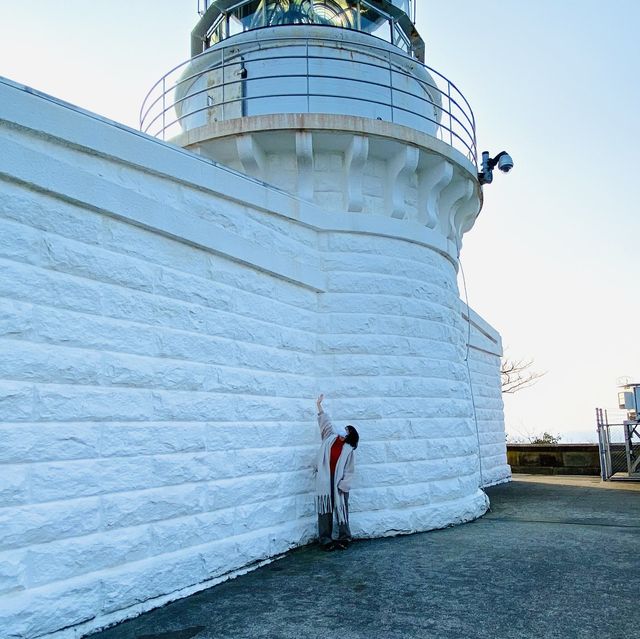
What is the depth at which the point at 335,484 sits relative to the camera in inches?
253

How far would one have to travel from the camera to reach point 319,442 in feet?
22.6

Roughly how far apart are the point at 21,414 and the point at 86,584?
4.21 feet

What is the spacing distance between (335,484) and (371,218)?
338 cm

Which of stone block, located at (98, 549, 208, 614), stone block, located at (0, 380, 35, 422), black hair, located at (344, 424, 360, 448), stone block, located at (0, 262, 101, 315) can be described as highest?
stone block, located at (0, 262, 101, 315)

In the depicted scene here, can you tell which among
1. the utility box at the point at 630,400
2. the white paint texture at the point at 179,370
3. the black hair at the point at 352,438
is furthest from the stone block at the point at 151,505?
the utility box at the point at 630,400

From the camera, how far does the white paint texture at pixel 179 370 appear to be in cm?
409

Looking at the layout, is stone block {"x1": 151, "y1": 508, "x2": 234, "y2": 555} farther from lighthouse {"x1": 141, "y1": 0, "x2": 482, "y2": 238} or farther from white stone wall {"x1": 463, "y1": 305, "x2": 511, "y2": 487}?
white stone wall {"x1": 463, "y1": 305, "x2": 511, "y2": 487}

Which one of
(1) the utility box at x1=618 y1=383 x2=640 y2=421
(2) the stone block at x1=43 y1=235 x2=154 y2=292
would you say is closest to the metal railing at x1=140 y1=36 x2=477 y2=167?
(2) the stone block at x1=43 y1=235 x2=154 y2=292

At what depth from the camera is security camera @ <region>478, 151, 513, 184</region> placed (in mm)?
9070

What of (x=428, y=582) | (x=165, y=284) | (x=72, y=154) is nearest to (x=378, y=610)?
(x=428, y=582)

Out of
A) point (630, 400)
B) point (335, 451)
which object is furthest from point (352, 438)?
point (630, 400)

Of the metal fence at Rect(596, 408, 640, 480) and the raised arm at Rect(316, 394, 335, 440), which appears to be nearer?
the raised arm at Rect(316, 394, 335, 440)

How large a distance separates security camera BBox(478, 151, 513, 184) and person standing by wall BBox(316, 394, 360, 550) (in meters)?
4.95

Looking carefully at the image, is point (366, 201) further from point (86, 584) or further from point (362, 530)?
point (86, 584)
